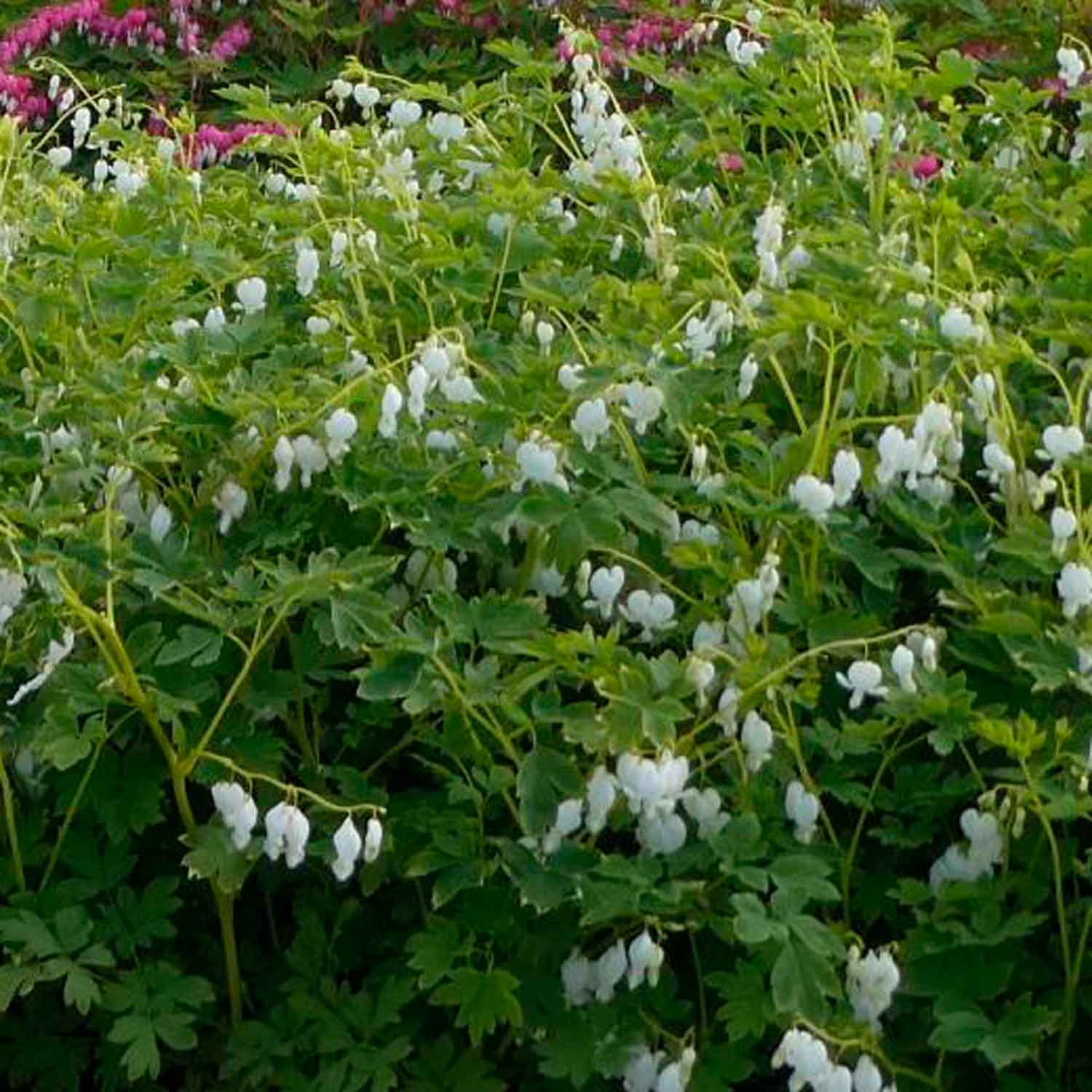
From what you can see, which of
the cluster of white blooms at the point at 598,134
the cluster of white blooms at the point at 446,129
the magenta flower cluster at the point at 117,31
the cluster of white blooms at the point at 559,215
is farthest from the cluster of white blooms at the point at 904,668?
the magenta flower cluster at the point at 117,31

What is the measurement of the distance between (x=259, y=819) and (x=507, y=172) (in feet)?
4.22

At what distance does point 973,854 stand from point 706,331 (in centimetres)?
88

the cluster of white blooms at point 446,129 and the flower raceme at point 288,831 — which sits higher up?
the flower raceme at point 288,831

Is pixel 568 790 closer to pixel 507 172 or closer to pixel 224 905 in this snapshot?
pixel 224 905

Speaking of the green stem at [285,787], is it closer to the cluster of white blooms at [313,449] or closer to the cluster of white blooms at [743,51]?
the cluster of white blooms at [313,449]

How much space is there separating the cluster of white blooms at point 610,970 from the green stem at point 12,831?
0.67 metres

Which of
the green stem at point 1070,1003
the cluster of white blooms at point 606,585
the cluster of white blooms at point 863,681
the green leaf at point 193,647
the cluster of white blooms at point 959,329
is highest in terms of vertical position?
the cluster of white blooms at point 959,329

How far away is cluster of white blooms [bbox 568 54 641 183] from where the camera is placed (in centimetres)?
397

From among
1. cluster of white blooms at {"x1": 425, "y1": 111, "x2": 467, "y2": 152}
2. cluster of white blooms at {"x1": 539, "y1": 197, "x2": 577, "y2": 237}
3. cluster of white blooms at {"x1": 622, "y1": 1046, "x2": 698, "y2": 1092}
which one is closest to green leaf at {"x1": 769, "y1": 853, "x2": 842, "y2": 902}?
cluster of white blooms at {"x1": 622, "y1": 1046, "x2": 698, "y2": 1092}

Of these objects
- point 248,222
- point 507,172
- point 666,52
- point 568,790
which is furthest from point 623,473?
point 666,52

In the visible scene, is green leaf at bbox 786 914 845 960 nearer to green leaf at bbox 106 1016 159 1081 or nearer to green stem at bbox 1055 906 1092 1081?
green stem at bbox 1055 906 1092 1081

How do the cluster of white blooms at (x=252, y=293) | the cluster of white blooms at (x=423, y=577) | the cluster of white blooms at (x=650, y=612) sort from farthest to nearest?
1. the cluster of white blooms at (x=252, y=293)
2. the cluster of white blooms at (x=423, y=577)
3. the cluster of white blooms at (x=650, y=612)

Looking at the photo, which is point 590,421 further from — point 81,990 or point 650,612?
point 81,990

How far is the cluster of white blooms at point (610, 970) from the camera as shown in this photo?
2.61 metres
